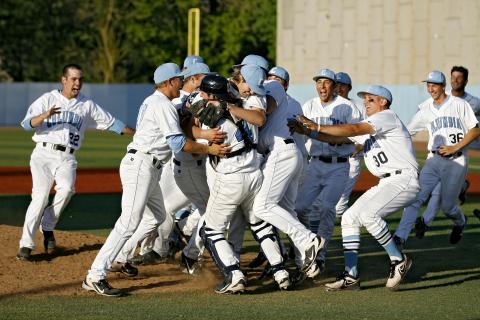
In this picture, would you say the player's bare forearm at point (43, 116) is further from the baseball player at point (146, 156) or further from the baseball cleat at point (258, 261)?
the baseball cleat at point (258, 261)

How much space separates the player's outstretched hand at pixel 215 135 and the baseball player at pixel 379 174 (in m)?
0.97

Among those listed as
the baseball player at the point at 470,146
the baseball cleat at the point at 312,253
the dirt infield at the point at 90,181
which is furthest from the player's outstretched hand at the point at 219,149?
the dirt infield at the point at 90,181

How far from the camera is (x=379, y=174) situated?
1024 cm

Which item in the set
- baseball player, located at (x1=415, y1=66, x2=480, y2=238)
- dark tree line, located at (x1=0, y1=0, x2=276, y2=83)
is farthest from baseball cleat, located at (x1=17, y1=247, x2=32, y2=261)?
dark tree line, located at (x1=0, y1=0, x2=276, y2=83)

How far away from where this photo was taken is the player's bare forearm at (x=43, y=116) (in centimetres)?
1097

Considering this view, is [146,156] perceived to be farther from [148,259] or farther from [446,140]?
[446,140]

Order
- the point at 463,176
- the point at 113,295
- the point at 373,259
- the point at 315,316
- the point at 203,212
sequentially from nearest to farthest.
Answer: the point at 315,316 < the point at 113,295 < the point at 203,212 < the point at 373,259 < the point at 463,176

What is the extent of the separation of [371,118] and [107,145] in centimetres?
2702

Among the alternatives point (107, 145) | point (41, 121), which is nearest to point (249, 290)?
point (41, 121)

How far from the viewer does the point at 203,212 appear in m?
10.7

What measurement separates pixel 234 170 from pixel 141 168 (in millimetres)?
929

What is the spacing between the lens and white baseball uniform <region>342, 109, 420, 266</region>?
9.85 metres

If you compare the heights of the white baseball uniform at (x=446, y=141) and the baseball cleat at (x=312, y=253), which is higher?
the white baseball uniform at (x=446, y=141)

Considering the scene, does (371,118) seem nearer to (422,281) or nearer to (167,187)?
(422,281)
